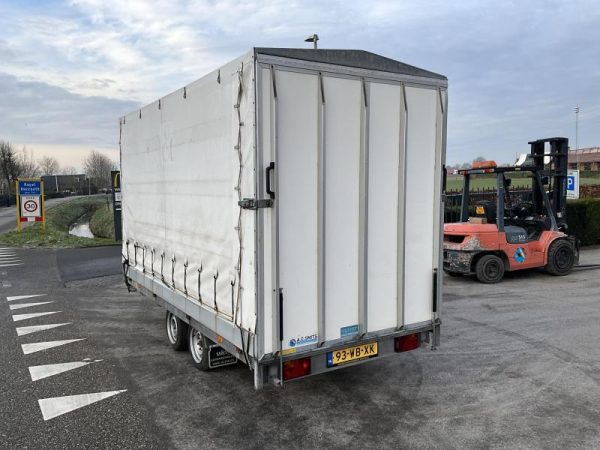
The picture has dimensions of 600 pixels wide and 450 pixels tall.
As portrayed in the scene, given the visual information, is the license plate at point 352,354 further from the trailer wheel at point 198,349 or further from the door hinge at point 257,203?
the trailer wheel at point 198,349

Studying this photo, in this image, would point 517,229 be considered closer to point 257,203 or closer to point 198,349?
point 198,349

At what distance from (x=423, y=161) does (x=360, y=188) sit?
0.83 m

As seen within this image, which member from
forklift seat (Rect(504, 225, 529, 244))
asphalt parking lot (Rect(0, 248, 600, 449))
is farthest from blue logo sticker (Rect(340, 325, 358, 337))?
forklift seat (Rect(504, 225, 529, 244))

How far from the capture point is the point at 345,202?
14.6ft

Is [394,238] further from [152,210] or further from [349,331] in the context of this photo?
[152,210]

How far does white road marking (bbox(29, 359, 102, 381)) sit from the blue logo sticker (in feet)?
11.3

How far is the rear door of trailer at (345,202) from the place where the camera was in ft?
13.3

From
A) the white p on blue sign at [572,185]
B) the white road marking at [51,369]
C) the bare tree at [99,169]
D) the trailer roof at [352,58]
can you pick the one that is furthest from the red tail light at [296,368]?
the bare tree at [99,169]

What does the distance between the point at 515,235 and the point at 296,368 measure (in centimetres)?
839

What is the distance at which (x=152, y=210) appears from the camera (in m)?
6.52

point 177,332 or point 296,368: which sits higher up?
point 296,368

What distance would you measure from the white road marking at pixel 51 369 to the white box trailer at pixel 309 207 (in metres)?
1.67

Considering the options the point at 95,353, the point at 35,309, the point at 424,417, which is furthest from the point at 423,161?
the point at 35,309

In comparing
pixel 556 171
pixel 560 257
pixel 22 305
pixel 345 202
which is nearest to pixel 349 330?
pixel 345 202
